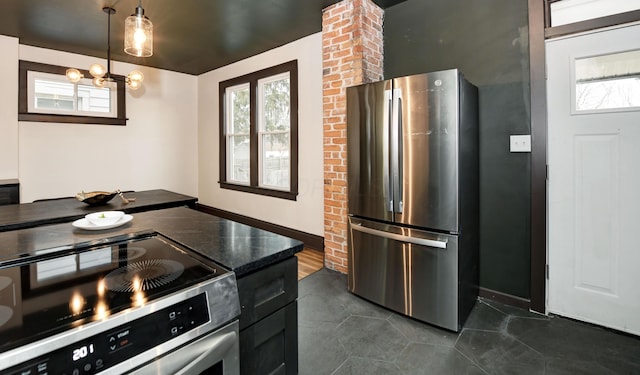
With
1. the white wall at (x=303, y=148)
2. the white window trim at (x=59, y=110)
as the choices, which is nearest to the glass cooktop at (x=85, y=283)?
the white wall at (x=303, y=148)

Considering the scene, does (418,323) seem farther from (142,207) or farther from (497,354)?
(142,207)

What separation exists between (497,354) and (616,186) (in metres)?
1.35

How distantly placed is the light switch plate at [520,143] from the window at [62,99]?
4515mm

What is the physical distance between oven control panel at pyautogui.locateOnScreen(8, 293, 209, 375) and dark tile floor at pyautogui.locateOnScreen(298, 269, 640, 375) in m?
1.21

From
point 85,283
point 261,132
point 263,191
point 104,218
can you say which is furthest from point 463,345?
point 261,132

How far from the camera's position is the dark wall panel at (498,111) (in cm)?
240

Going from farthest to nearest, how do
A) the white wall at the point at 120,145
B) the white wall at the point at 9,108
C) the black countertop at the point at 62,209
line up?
1. the white wall at the point at 120,145
2. the white wall at the point at 9,108
3. the black countertop at the point at 62,209

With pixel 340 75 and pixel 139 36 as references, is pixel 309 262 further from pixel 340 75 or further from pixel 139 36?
pixel 139 36

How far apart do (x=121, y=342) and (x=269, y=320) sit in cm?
53

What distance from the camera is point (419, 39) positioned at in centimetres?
292

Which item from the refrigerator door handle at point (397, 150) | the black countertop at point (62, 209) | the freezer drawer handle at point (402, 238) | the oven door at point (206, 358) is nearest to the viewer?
the oven door at point (206, 358)

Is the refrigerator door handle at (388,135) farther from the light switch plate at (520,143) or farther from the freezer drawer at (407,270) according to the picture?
the light switch plate at (520,143)

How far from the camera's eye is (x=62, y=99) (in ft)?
15.0

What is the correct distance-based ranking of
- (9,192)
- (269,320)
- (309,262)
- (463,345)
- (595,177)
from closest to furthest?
(269,320) < (463,345) < (595,177) < (309,262) < (9,192)
